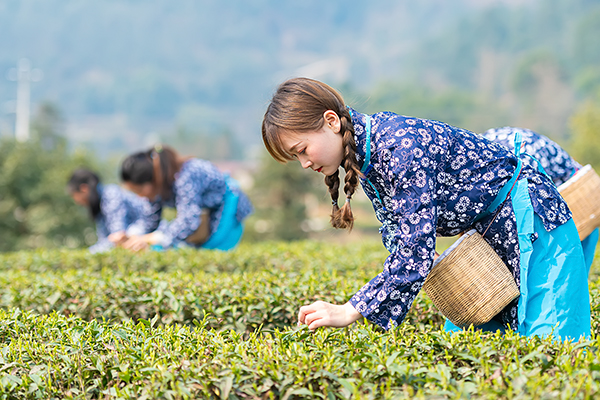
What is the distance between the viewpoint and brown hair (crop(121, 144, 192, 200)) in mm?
4699

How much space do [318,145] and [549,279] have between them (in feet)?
2.93

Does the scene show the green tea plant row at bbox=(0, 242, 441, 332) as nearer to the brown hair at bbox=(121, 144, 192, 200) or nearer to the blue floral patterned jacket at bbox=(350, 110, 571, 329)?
the blue floral patterned jacket at bbox=(350, 110, 571, 329)

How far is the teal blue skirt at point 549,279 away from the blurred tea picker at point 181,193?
3221 mm

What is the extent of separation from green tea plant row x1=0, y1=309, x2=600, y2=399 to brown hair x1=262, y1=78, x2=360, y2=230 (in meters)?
0.49

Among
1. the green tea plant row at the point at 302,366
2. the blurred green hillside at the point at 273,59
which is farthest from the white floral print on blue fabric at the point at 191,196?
the blurred green hillside at the point at 273,59

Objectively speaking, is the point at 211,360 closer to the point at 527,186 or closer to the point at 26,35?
the point at 527,186

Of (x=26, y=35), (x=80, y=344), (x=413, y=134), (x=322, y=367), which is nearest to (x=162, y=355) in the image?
(x=80, y=344)

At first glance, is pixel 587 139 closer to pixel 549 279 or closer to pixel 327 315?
pixel 549 279

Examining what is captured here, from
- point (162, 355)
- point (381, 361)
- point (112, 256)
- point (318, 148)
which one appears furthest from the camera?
point (112, 256)

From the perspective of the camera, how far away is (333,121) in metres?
1.95

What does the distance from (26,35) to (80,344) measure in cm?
15564

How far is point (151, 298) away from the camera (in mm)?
2854

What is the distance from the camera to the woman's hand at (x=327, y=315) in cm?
182

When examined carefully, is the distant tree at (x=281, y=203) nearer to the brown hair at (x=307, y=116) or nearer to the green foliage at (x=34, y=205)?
the green foliage at (x=34, y=205)
